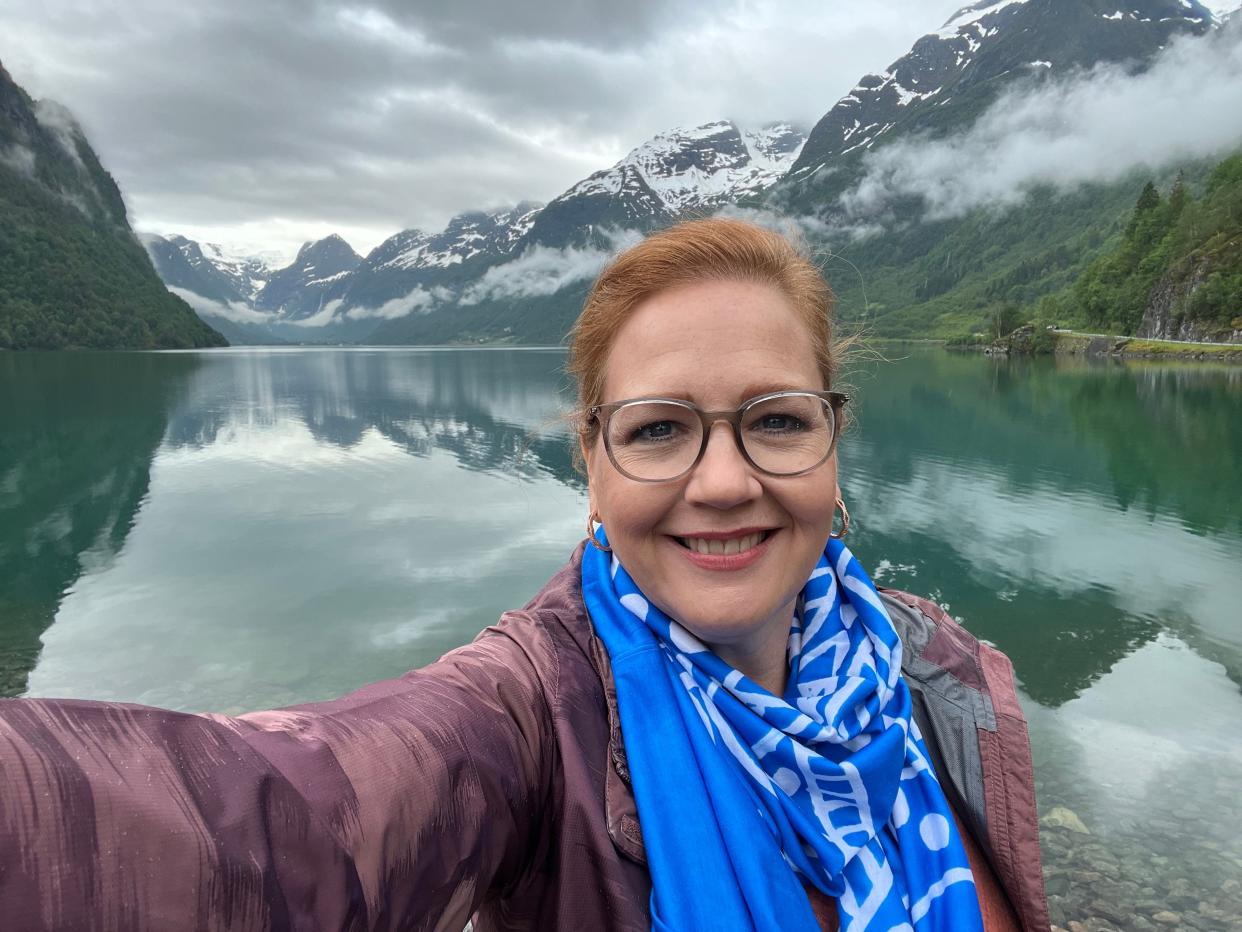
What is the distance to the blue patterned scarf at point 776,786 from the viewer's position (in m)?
1.61

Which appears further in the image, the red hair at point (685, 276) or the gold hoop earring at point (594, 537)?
the gold hoop earring at point (594, 537)

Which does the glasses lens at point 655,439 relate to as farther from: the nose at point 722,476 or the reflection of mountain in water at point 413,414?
the reflection of mountain in water at point 413,414

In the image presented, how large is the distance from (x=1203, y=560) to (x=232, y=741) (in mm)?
17634

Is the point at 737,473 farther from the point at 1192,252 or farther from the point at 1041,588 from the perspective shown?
the point at 1192,252

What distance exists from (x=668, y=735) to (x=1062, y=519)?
18440 mm

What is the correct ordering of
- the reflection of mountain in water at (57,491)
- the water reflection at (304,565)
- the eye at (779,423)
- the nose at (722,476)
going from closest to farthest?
the nose at (722,476)
the eye at (779,423)
the water reflection at (304,565)
the reflection of mountain in water at (57,491)

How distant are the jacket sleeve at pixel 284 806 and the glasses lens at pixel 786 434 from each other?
2.65ft

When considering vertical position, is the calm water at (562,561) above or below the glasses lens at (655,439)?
below

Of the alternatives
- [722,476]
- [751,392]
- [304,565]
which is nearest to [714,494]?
[722,476]

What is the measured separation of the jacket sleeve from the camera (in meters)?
0.84

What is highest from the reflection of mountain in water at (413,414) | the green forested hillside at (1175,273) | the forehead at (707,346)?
the green forested hillside at (1175,273)

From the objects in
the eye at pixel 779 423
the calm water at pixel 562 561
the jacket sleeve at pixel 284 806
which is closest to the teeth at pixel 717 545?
the eye at pixel 779 423

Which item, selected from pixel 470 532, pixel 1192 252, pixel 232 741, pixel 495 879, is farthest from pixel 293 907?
pixel 1192 252

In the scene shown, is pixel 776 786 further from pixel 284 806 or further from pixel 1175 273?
pixel 1175 273
